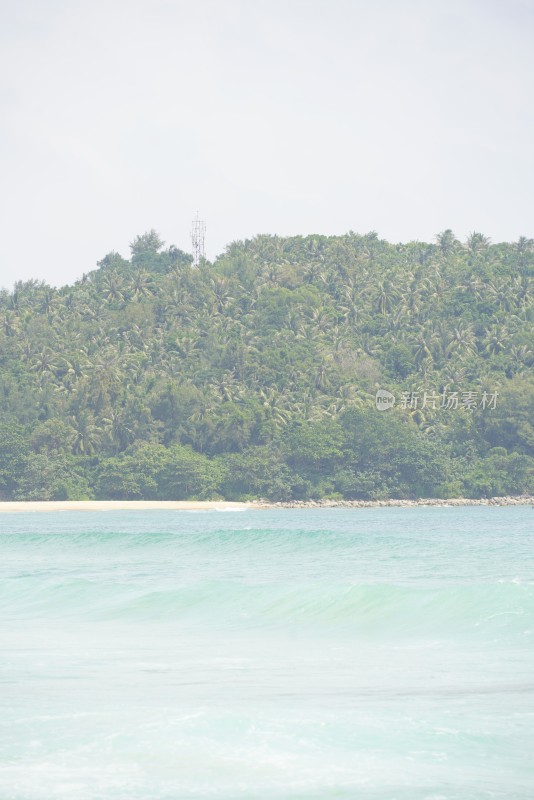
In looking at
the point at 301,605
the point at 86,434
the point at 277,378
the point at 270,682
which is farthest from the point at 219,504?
the point at 270,682

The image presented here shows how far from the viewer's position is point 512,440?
9269 centimetres

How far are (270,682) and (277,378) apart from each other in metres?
89.0

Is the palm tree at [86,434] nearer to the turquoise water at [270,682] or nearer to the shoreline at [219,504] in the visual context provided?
the shoreline at [219,504]

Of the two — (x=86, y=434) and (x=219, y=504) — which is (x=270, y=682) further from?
(x=86, y=434)

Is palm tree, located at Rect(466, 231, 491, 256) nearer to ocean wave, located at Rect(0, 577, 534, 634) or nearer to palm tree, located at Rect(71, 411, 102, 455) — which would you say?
palm tree, located at Rect(71, 411, 102, 455)

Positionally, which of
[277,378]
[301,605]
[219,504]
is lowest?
[219,504]

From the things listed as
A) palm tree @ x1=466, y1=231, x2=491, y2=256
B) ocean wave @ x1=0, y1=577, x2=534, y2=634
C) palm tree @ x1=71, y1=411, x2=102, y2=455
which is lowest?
ocean wave @ x1=0, y1=577, x2=534, y2=634

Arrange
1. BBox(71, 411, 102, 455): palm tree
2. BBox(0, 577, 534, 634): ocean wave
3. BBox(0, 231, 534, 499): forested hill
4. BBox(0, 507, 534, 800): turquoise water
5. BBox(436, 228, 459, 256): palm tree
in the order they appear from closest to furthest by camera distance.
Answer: BBox(0, 507, 534, 800): turquoise water
BBox(0, 577, 534, 634): ocean wave
BBox(0, 231, 534, 499): forested hill
BBox(71, 411, 102, 455): palm tree
BBox(436, 228, 459, 256): palm tree

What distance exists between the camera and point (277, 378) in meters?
103

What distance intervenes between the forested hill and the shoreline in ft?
4.95

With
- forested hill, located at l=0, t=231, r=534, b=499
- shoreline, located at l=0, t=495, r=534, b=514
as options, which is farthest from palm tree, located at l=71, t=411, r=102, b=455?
shoreline, located at l=0, t=495, r=534, b=514

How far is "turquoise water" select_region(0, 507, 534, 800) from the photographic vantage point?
1025cm

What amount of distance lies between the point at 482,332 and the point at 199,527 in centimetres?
6417

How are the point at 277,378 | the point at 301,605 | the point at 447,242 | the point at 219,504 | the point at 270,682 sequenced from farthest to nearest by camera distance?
the point at 447,242
the point at 277,378
the point at 219,504
the point at 301,605
the point at 270,682
